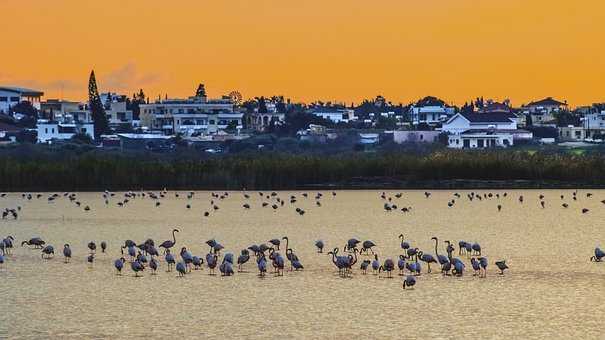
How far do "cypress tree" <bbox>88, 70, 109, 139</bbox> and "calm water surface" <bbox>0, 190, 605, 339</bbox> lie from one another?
111 m

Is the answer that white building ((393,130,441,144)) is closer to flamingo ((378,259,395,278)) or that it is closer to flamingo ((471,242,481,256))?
flamingo ((471,242,481,256))

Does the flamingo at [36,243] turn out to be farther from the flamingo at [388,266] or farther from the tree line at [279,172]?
the tree line at [279,172]

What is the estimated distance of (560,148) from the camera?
131m

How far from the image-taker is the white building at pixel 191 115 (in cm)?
17334

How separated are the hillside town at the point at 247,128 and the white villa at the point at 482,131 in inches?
3.9

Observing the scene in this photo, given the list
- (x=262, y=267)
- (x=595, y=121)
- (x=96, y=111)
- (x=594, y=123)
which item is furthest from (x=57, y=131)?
(x=262, y=267)

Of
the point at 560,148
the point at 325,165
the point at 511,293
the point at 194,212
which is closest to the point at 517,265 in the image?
the point at 511,293

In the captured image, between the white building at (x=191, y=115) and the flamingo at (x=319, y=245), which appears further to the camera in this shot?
the white building at (x=191, y=115)

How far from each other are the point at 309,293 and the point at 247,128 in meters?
148

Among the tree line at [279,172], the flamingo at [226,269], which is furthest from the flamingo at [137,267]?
the tree line at [279,172]

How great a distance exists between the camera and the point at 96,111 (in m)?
166

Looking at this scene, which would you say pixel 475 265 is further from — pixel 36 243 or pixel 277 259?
pixel 36 243

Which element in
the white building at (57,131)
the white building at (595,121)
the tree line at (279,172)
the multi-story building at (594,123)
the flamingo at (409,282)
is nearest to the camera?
the flamingo at (409,282)

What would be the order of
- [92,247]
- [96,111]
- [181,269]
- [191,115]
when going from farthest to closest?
[191,115] → [96,111] → [92,247] → [181,269]
